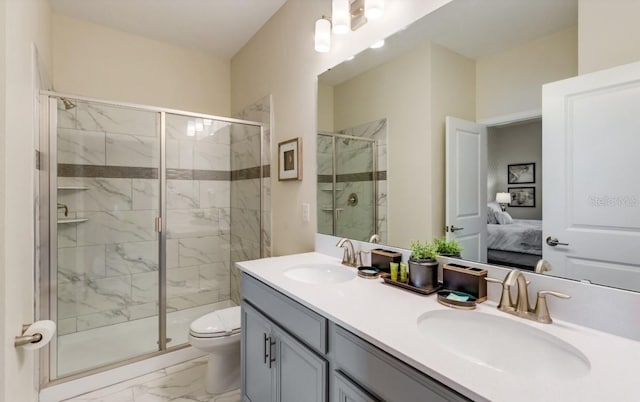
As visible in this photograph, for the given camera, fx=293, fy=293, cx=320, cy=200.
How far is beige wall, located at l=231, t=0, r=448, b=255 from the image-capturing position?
1846 mm

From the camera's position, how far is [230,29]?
100 inches

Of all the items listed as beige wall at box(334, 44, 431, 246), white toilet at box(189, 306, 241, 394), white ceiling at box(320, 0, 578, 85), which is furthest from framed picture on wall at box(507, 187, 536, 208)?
white toilet at box(189, 306, 241, 394)

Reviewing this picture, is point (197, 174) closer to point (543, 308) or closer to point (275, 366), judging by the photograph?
point (275, 366)

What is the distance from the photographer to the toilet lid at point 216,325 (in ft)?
5.78

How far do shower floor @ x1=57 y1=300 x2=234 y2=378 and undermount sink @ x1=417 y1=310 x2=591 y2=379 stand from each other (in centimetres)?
206

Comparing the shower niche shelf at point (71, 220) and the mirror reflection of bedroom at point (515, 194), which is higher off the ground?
the mirror reflection of bedroom at point (515, 194)

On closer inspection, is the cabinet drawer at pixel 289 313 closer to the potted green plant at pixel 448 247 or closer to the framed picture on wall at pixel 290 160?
the potted green plant at pixel 448 247

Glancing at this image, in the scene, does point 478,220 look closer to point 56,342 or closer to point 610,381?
point 610,381

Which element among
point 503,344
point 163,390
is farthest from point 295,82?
point 163,390

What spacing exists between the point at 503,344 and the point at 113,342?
2590 millimetres

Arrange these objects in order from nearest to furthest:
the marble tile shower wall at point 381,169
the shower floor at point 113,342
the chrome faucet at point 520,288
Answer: the chrome faucet at point 520,288
the marble tile shower wall at point 381,169
the shower floor at point 113,342

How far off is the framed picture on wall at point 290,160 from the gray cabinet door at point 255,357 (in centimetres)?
96

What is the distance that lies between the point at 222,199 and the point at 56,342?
1538 millimetres

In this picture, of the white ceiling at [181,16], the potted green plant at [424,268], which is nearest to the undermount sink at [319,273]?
the potted green plant at [424,268]
